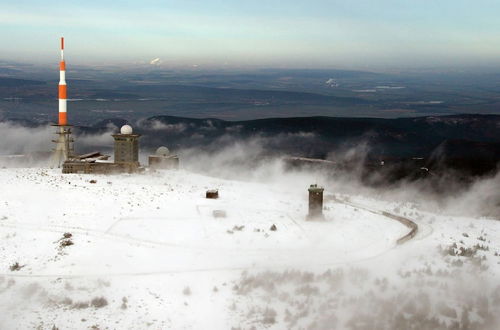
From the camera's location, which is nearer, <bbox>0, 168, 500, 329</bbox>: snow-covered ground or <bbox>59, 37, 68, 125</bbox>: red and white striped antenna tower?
<bbox>0, 168, 500, 329</bbox>: snow-covered ground

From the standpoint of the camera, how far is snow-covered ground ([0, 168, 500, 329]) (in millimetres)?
21453

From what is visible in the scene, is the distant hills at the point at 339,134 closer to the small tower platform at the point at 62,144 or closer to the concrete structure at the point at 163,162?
the concrete structure at the point at 163,162

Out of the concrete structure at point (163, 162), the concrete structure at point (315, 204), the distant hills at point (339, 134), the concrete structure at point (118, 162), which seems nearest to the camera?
the concrete structure at point (315, 204)

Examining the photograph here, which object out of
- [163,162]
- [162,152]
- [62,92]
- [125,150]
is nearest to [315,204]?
[125,150]

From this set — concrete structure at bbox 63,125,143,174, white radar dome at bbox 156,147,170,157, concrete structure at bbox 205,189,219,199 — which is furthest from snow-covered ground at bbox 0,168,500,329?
white radar dome at bbox 156,147,170,157

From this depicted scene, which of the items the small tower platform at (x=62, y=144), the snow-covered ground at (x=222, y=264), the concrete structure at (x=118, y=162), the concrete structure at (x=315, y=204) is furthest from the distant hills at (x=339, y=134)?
the snow-covered ground at (x=222, y=264)

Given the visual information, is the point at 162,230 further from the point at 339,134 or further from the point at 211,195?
the point at 339,134

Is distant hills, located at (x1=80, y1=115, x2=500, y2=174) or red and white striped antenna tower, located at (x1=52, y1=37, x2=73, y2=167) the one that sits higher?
red and white striped antenna tower, located at (x1=52, y1=37, x2=73, y2=167)

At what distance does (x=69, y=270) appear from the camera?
2469cm

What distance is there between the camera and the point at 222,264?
26.5 m

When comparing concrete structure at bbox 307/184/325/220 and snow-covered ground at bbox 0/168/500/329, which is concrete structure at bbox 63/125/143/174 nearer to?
snow-covered ground at bbox 0/168/500/329

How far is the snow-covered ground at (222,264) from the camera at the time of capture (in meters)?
21.5

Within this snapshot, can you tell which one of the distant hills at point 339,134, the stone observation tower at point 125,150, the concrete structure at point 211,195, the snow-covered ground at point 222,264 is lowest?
the distant hills at point 339,134

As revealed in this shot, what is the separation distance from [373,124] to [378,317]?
148m
